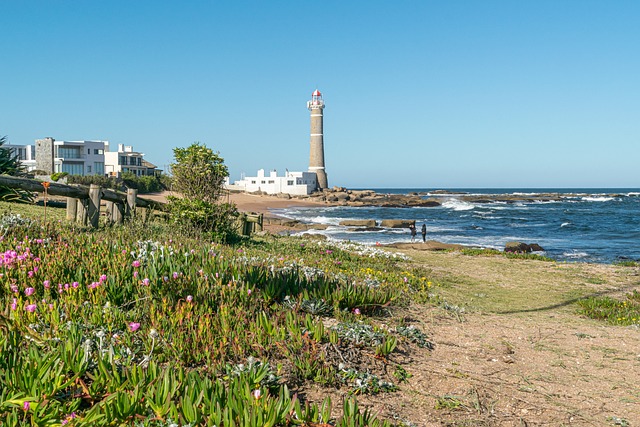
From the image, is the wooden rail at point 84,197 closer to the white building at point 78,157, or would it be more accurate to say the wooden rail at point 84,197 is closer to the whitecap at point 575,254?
the whitecap at point 575,254

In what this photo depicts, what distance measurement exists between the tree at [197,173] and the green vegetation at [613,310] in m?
9.79

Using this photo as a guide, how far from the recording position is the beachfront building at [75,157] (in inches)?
2889

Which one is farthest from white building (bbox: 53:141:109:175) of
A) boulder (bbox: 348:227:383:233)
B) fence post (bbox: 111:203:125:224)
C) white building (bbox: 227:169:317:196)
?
fence post (bbox: 111:203:125:224)

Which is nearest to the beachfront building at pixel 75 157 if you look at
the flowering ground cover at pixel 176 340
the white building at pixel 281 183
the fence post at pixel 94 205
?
the white building at pixel 281 183

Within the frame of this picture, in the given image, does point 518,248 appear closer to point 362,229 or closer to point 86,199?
point 362,229

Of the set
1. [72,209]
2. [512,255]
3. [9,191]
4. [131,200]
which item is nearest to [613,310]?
[512,255]

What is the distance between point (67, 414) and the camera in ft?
11.5

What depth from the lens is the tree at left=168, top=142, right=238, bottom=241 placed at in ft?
48.5

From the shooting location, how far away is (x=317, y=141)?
103562 millimetres

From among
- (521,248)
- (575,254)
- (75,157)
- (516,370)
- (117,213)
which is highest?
(75,157)

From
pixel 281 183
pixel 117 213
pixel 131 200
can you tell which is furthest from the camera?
pixel 281 183

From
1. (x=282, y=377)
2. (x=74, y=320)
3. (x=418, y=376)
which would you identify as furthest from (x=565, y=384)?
(x=74, y=320)

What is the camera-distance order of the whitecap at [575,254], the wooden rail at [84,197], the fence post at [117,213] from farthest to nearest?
the whitecap at [575,254] → the fence post at [117,213] → the wooden rail at [84,197]

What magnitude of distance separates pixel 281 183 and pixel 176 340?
96.8 m
